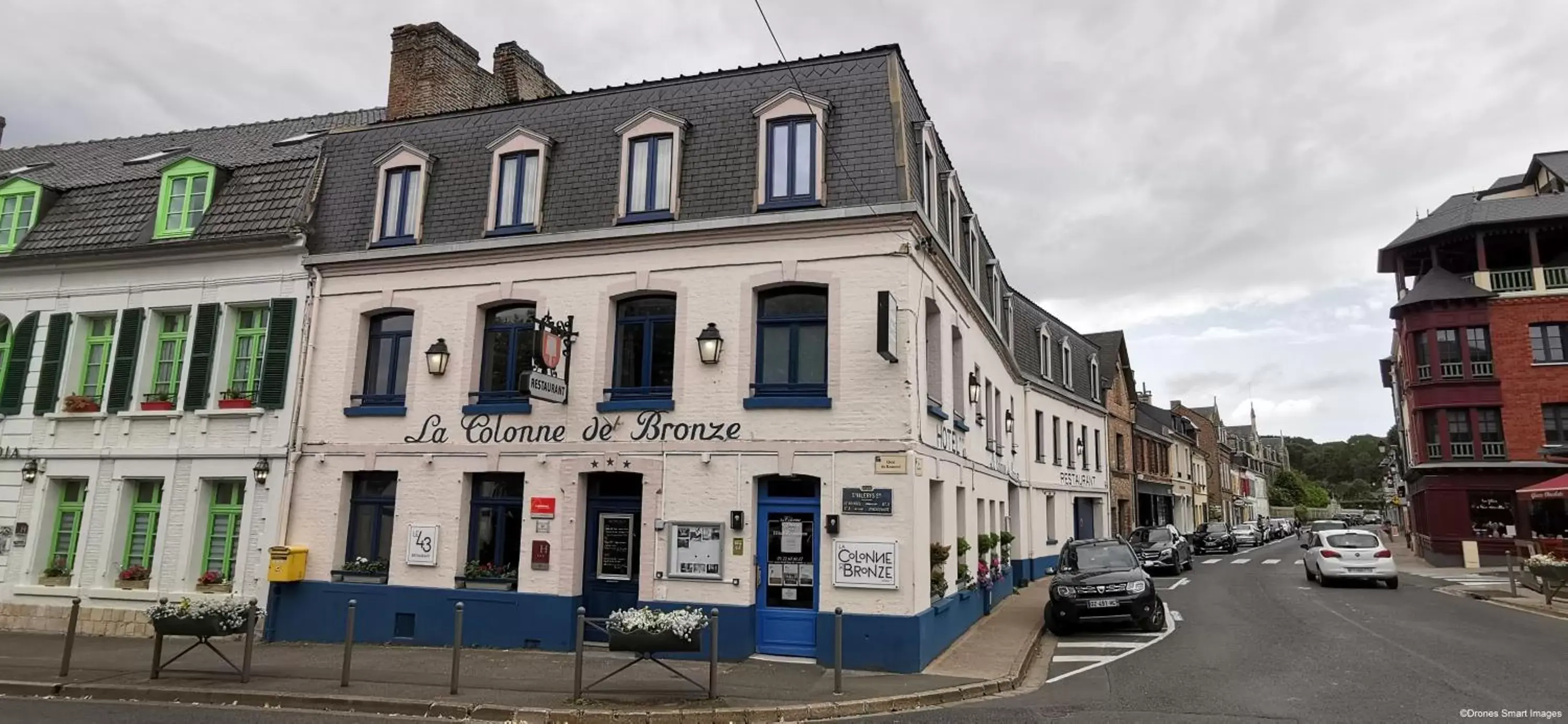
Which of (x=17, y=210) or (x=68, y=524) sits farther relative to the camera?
(x=17, y=210)

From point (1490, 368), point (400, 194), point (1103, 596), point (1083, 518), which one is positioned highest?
point (1490, 368)

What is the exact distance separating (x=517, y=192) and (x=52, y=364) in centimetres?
1002

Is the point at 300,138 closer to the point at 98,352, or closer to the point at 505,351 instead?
the point at 98,352

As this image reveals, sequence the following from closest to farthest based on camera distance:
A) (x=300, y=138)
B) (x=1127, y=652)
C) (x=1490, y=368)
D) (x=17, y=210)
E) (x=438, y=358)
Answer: (x=1127, y=652), (x=438, y=358), (x=17, y=210), (x=300, y=138), (x=1490, y=368)

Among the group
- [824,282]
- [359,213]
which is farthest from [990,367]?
[359,213]

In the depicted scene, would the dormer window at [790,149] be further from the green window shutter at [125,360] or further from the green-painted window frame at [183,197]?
the green window shutter at [125,360]

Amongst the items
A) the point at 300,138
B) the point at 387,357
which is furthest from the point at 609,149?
the point at 300,138

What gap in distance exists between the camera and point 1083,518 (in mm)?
32062

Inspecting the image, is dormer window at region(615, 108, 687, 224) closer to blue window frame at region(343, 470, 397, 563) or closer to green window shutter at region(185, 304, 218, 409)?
blue window frame at region(343, 470, 397, 563)

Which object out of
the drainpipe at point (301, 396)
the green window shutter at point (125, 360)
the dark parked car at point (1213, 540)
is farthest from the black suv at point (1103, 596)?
the dark parked car at point (1213, 540)

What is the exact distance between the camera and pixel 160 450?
1495cm

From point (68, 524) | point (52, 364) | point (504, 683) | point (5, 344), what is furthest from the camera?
point (5, 344)

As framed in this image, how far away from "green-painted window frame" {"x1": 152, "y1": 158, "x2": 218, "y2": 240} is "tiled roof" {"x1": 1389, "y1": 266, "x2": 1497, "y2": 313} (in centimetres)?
3756

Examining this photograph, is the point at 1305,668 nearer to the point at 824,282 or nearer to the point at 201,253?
the point at 824,282
